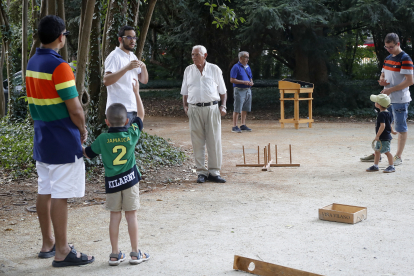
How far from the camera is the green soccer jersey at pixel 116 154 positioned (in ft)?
13.1

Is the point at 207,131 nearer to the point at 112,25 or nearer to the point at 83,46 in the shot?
the point at 83,46

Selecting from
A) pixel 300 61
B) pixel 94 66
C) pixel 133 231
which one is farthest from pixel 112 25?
pixel 300 61

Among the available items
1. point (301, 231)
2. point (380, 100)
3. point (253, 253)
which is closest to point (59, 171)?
point (253, 253)

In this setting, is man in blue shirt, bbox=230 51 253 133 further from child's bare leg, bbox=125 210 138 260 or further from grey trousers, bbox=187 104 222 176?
child's bare leg, bbox=125 210 138 260

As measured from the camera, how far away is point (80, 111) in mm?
4008

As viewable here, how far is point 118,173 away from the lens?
4.01 meters

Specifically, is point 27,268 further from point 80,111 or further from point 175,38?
point 175,38

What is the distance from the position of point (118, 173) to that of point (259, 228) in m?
1.74

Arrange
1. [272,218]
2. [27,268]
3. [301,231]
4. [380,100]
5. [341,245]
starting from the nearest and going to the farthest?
[27,268], [341,245], [301,231], [272,218], [380,100]

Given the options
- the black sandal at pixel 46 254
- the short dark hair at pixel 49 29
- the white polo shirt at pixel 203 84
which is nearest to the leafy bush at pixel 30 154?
the white polo shirt at pixel 203 84

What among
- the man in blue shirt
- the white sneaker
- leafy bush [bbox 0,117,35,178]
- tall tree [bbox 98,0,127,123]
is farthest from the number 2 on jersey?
the man in blue shirt

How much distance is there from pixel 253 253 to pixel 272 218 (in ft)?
3.77

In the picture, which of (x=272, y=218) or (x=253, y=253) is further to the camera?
(x=272, y=218)

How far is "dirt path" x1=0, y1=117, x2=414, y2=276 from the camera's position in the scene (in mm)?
3975
